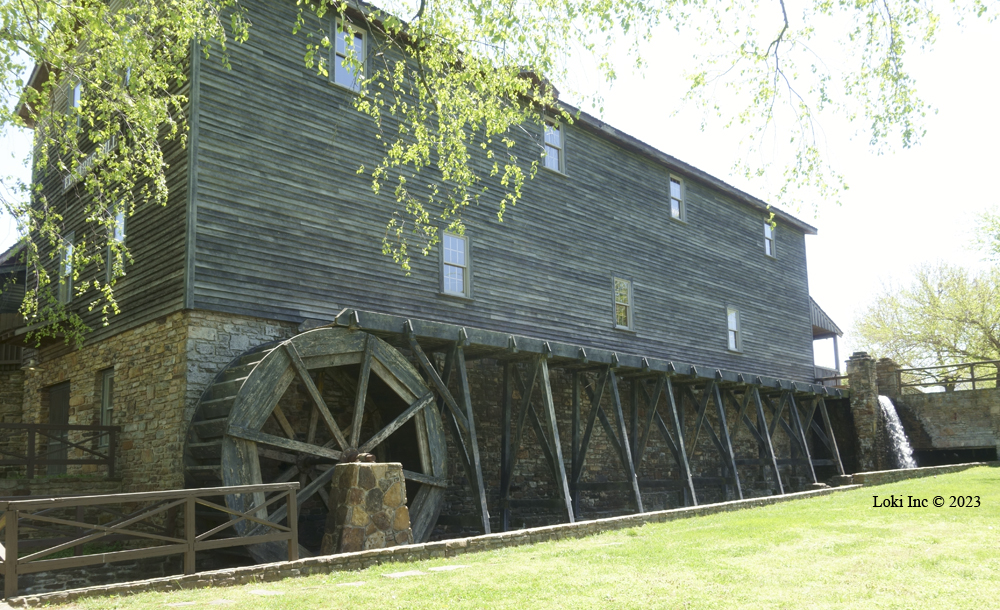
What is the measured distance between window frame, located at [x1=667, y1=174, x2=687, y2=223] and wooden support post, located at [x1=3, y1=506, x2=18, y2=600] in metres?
15.7

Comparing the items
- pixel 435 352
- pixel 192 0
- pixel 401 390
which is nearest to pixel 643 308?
pixel 435 352

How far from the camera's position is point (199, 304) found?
1005 centimetres

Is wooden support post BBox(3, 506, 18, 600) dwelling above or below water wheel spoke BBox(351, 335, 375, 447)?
below

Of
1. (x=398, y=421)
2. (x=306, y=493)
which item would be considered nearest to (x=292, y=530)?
(x=306, y=493)

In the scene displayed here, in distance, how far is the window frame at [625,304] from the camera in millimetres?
16734

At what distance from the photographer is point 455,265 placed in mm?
13570

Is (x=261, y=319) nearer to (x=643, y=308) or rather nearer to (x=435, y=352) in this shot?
(x=435, y=352)

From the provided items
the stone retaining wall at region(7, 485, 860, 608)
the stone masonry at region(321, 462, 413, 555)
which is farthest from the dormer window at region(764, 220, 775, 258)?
the stone masonry at region(321, 462, 413, 555)

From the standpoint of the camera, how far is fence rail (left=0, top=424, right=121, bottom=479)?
10.7 m

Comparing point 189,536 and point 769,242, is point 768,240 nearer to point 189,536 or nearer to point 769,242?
point 769,242

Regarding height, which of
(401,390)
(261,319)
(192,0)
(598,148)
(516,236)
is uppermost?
(598,148)

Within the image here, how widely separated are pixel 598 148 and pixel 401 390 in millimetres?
8477

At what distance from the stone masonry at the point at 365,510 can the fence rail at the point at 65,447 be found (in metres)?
4.18

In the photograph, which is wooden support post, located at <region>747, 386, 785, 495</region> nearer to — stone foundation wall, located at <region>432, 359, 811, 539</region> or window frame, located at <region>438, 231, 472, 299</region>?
stone foundation wall, located at <region>432, 359, 811, 539</region>
